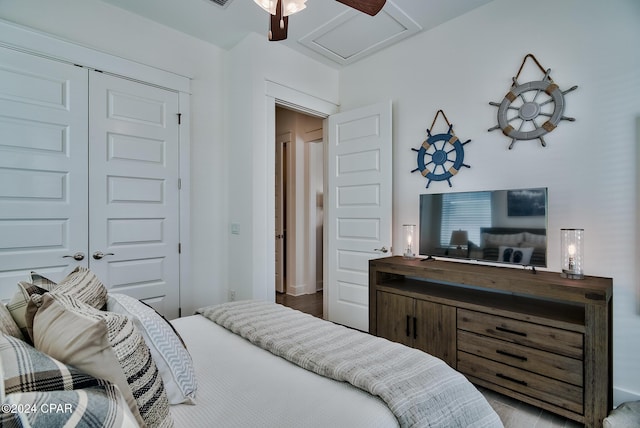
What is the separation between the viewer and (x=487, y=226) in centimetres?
238

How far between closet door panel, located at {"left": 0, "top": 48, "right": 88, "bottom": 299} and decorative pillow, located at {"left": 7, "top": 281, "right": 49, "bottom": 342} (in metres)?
1.54

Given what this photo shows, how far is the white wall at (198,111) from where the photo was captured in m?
2.62

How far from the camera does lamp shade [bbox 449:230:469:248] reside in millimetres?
2486

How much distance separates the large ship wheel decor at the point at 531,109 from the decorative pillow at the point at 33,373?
2.87m

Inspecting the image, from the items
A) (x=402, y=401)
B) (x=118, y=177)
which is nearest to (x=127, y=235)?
(x=118, y=177)

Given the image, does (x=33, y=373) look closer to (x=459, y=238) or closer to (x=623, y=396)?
(x=459, y=238)

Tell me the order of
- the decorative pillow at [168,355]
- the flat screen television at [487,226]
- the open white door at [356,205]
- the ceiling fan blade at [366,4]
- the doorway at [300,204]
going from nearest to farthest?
the decorative pillow at [168,355], the ceiling fan blade at [366,4], the flat screen television at [487,226], the open white door at [356,205], the doorway at [300,204]

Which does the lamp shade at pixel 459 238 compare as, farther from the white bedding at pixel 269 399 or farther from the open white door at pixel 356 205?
the white bedding at pixel 269 399

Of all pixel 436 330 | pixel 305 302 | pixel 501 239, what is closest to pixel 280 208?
pixel 305 302

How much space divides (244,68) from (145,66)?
0.88m

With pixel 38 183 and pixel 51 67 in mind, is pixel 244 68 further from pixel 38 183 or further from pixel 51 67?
pixel 38 183

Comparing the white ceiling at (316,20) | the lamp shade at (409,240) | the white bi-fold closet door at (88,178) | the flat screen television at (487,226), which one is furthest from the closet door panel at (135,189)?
the flat screen television at (487,226)

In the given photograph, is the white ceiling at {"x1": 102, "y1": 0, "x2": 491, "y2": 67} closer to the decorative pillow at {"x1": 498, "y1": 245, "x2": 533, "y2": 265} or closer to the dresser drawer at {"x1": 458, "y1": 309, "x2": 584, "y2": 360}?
the decorative pillow at {"x1": 498, "y1": 245, "x2": 533, "y2": 265}

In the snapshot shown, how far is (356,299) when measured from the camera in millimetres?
3336
